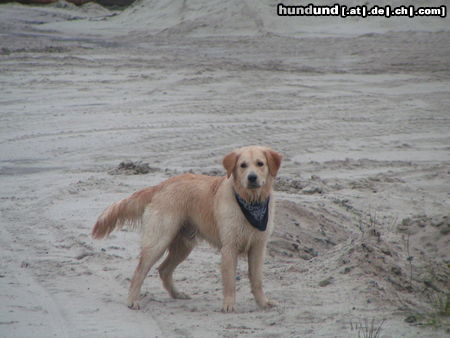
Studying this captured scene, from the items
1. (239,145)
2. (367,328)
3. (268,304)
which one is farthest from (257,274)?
(239,145)

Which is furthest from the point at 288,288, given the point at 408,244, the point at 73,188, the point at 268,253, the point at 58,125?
the point at 58,125

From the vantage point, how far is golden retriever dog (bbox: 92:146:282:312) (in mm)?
6094

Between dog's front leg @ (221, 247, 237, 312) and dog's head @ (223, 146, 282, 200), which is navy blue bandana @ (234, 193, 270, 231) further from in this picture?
dog's front leg @ (221, 247, 237, 312)

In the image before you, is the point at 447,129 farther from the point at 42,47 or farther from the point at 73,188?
the point at 42,47

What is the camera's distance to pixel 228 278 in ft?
20.1

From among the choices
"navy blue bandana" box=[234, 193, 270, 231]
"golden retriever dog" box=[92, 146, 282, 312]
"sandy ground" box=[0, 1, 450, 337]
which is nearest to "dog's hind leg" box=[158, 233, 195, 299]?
"golden retriever dog" box=[92, 146, 282, 312]

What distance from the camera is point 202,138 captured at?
42.8ft

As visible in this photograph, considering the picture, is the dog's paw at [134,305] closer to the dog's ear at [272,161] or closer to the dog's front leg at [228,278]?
the dog's front leg at [228,278]

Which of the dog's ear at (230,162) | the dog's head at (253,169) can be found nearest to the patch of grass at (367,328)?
the dog's head at (253,169)

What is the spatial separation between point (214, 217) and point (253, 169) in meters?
0.60

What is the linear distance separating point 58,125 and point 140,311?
322 inches

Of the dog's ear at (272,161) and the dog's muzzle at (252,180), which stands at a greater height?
→ the dog's ear at (272,161)

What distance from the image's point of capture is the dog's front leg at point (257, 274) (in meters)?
6.17

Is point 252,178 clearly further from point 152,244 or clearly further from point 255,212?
point 152,244
